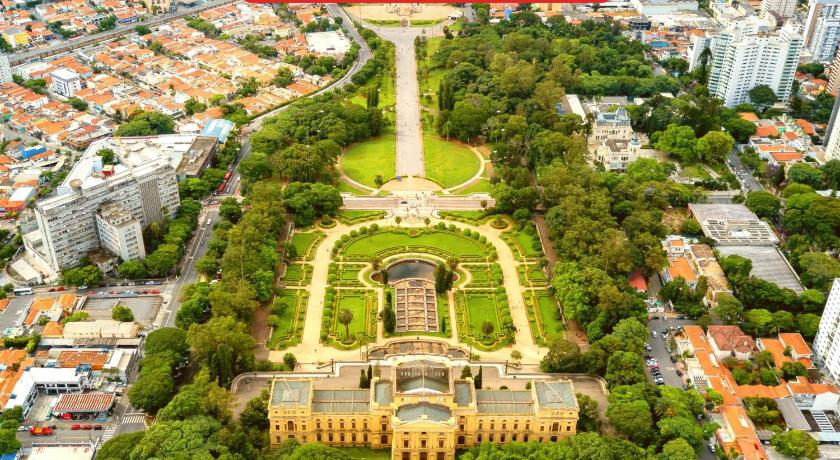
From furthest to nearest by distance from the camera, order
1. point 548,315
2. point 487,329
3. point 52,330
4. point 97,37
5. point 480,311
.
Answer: point 97,37 < point 480,311 < point 548,315 < point 487,329 < point 52,330

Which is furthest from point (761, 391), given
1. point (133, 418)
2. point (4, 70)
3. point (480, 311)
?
point (4, 70)

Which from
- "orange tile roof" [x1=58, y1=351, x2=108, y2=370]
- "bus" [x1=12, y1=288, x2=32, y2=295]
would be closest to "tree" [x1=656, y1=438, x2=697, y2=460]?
"orange tile roof" [x1=58, y1=351, x2=108, y2=370]

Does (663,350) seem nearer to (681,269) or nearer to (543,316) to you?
(543,316)

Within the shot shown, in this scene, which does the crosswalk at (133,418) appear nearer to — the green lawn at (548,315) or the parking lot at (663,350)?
the green lawn at (548,315)

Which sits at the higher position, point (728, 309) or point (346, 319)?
point (346, 319)

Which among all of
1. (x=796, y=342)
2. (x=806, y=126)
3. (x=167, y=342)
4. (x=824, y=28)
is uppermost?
(x=167, y=342)

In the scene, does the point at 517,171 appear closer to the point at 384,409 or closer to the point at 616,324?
the point at 616,324

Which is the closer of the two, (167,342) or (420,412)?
(420,412)

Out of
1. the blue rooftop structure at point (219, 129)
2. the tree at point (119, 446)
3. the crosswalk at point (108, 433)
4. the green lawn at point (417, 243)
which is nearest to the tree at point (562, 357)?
the green lawn at point (417, 243)
